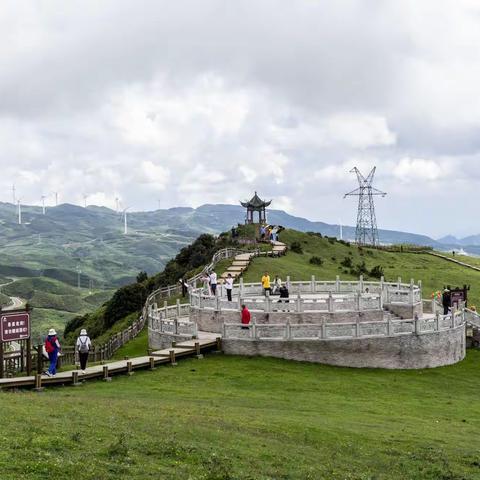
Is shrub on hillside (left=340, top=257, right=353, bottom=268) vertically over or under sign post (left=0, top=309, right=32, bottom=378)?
over

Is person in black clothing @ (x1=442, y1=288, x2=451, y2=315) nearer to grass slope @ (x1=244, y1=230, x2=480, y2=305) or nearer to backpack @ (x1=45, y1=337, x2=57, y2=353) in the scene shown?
grass slope @ (x1=244, y1=230, x2=480, y2=305)

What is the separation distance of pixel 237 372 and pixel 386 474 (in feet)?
53.3

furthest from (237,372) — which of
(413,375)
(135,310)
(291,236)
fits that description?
(291,236)

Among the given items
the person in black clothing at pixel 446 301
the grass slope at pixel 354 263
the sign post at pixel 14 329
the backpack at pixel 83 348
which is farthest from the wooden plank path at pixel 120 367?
the grass slope at pixel 354 263

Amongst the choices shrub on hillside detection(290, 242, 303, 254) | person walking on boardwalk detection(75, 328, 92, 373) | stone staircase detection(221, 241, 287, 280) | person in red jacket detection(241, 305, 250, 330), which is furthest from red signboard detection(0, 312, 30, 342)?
shrub on hillside detection(290, 242, 303, 254)

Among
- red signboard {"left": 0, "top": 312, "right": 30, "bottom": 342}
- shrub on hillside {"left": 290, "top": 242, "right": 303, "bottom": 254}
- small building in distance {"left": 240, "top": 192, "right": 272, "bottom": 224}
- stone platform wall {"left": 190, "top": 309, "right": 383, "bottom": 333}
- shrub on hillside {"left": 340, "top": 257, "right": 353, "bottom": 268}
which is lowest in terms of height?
stone platform wall {"left": 190, "top": 309, "right": 383, "bottom": 333}

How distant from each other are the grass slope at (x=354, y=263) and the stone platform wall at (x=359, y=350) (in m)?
32.3

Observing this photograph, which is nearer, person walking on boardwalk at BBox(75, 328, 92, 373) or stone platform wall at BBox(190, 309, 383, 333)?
person walking on boardwalk at BBox(75, 328, 92, 373)

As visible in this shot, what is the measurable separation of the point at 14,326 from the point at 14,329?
5.2 inches

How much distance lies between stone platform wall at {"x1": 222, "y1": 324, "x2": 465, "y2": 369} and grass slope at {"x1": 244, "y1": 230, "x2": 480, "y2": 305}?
32329mm

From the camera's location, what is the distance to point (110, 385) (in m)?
29.2

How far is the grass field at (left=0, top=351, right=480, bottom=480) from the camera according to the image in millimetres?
16109

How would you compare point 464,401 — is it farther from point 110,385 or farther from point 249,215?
point 249,215

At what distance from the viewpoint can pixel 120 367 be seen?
31.6 metres
